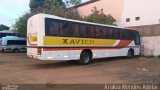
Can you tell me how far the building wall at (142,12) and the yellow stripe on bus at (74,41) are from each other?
575 centimetres

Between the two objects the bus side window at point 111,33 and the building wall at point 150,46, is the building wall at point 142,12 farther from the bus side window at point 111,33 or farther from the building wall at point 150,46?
the bus side window at point 111,33

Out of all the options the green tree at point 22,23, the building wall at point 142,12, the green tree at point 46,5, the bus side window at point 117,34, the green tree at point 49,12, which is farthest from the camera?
the green tree at point 46,5

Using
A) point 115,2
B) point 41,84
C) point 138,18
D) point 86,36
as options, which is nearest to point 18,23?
point 115,2

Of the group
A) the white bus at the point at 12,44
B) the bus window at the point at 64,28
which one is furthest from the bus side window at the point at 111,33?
the white bus at the point at 12,44

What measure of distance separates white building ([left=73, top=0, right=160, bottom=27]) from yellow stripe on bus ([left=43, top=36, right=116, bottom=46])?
19.3ft

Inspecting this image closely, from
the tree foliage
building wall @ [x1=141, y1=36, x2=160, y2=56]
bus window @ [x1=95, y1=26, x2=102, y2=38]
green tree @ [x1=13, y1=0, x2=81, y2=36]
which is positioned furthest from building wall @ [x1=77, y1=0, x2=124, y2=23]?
bus window @ [x1=95, y1=26, x2=102, y2=38]

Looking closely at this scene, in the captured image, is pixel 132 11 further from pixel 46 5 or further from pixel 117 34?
pixel 46 5

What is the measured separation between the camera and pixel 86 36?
19.1 meters

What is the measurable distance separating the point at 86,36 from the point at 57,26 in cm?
269

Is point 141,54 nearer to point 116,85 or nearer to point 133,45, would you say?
point 133,45

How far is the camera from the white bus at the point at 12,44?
34.8 meters

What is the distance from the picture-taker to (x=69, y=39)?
17672 mm

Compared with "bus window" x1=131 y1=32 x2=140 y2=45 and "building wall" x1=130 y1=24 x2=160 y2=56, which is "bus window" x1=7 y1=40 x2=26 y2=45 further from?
"bus window" x1=131 y1=32 x2=140 y2=45

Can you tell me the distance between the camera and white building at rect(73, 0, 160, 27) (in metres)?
25.6
